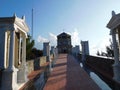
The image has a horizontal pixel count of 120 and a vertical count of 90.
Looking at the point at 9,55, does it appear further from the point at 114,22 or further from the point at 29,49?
the point at 29,49

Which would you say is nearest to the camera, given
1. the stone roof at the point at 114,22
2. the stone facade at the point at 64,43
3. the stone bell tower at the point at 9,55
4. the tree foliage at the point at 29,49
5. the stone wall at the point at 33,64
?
the stone bell tower at the point at 9,55

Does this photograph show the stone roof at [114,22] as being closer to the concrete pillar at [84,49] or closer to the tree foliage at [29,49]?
the concrete pillar at [84,49]

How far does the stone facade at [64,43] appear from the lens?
166 ft

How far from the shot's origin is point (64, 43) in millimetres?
52500

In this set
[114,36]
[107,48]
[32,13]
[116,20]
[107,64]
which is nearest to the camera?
[116,20]

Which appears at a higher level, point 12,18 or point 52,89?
point 12,18

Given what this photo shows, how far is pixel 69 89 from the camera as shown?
7.41 meters

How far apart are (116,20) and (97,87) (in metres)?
3.79

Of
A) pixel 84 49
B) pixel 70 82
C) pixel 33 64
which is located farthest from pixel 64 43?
pixel 70 82

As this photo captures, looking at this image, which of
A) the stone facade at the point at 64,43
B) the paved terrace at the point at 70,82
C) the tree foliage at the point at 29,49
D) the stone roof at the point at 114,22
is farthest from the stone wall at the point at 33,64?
the stone facade at the point at 64,43

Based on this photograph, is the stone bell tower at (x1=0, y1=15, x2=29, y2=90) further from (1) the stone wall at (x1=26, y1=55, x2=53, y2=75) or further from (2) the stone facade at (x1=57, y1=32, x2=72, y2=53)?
(2) the stone facade at (x1=57, y1=32, x2=72, y2=53)

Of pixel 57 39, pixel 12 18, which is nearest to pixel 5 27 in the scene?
pixel 12 18

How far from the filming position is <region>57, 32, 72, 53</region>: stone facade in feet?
166

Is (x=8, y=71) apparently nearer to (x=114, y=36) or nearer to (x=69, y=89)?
(x=69, y=89)
